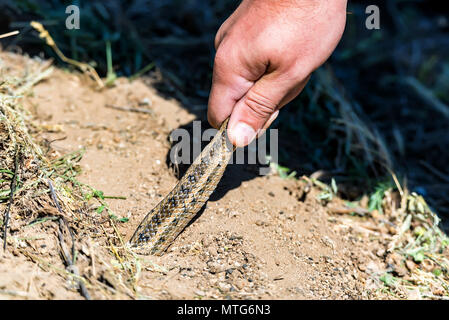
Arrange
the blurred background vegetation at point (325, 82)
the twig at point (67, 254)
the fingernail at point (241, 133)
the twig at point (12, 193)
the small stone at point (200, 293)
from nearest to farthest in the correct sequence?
the twig at point (67, 254) → the small stone at point (200, 293) → the twig at point (12, 193) → the fingernail at point (241, 133) → the blurred background vegetation at point (325, 82)

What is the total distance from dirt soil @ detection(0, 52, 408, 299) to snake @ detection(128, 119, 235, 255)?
0.27ft

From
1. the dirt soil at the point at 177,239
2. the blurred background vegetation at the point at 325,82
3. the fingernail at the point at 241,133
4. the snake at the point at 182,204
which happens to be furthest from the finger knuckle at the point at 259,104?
the blurred background vegetation at the point at 325,82

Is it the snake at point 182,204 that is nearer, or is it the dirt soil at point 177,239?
the dirt soil at point 177,239

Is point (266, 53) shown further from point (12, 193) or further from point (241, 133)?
point (12, 193)

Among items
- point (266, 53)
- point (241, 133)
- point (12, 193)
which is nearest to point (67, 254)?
point (12, 193)

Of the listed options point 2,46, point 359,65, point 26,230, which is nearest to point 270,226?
point 26,230

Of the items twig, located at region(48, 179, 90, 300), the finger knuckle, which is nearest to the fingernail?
the finger knuckle

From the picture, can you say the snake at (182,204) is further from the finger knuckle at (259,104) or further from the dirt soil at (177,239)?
the finger knuckle at (259,104)

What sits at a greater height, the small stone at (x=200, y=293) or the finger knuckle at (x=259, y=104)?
the finger knuckle at (x=259, y=104)

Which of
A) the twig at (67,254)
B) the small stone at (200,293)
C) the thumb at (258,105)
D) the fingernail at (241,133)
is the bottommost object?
the small stone at (200,293)

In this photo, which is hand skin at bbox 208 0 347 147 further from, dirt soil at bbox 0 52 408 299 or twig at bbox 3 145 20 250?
twig at bbox 3 145 20 250

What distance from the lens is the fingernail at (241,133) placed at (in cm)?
290

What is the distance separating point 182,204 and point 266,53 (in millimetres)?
992

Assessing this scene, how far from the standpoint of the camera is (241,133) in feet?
9.53
